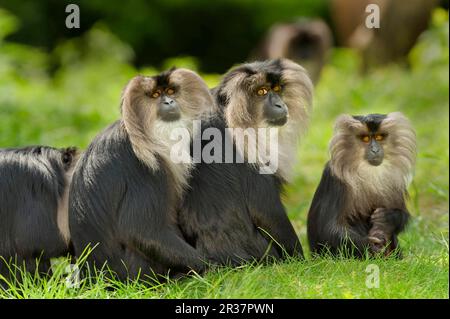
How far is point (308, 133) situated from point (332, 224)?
801 millimetres

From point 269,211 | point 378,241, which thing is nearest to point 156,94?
point 269,211

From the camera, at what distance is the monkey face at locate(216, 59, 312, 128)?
487cm

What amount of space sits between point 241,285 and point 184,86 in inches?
45.4

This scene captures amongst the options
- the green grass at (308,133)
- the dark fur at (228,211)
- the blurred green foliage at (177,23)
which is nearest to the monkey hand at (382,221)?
the green grass at (308,133)

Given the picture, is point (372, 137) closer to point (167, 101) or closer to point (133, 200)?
point (167, 101)

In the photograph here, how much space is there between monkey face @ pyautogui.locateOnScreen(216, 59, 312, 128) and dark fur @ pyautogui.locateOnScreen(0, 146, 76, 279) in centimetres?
106

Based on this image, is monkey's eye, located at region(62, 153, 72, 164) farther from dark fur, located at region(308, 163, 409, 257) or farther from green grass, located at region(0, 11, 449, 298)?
dark fur, located at region(308, 163, 409, 257)

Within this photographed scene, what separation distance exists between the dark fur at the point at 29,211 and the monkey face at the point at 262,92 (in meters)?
1.06

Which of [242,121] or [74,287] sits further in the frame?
[242,121]

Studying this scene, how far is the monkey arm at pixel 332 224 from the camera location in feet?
16.6

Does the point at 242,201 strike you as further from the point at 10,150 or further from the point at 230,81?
the point at 10,150

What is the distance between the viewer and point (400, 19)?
507 inches
